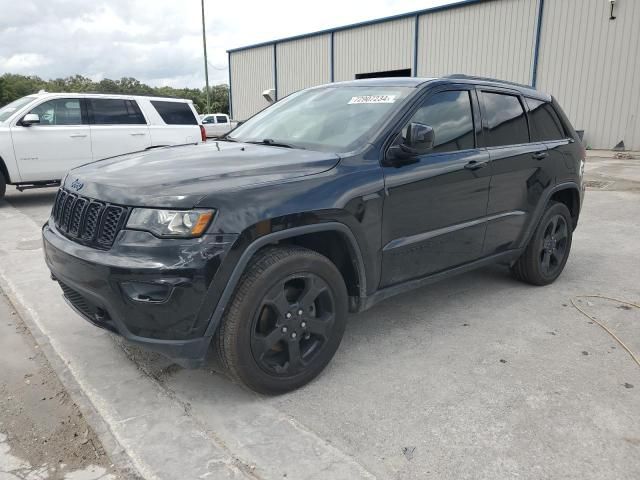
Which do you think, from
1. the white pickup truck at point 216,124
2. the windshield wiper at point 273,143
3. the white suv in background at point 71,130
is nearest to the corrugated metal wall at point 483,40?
the white pickup truck at point 216,124

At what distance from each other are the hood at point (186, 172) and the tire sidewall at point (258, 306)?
46 centimetres

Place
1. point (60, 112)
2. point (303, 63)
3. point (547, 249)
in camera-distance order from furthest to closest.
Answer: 1. point (303, 63)
2. point (60, 112)
3. point (547, 249)

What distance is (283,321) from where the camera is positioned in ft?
9.46

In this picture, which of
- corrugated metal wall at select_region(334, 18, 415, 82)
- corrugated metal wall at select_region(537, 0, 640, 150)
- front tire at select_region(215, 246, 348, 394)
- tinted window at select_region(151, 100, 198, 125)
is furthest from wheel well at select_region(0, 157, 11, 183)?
corrugated metal wall at select_region(334, 18, 415, 82)

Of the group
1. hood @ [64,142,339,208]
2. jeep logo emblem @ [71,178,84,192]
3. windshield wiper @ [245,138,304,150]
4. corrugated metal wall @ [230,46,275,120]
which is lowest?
jeep logo emblem @ [71,178,84,192]

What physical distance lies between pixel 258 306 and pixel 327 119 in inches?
61.9

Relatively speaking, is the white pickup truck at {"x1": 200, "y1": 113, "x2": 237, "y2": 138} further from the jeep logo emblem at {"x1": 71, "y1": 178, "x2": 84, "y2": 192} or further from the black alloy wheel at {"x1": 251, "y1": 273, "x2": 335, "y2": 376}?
the black alloy wheel at {"x1": 251, "y1": 273, "x2": 335, "y2": 376}

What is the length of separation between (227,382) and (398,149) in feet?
5.65

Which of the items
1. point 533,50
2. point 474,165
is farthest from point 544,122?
point 533,50

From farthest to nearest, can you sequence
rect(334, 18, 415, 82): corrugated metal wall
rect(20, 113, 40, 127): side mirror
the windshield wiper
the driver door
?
1. rect(334, 18, 415, 82): corrugated metal wall
2. rect(20, 113, 40, 127): side mirror
3. the windshield wiper
4. the driver door

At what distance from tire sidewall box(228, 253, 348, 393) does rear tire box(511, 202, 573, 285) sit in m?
2.28

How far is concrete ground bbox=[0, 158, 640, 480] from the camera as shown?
2.45 metres

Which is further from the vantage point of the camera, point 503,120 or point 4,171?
point 4,171

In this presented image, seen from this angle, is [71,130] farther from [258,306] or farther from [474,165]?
[258,306]
